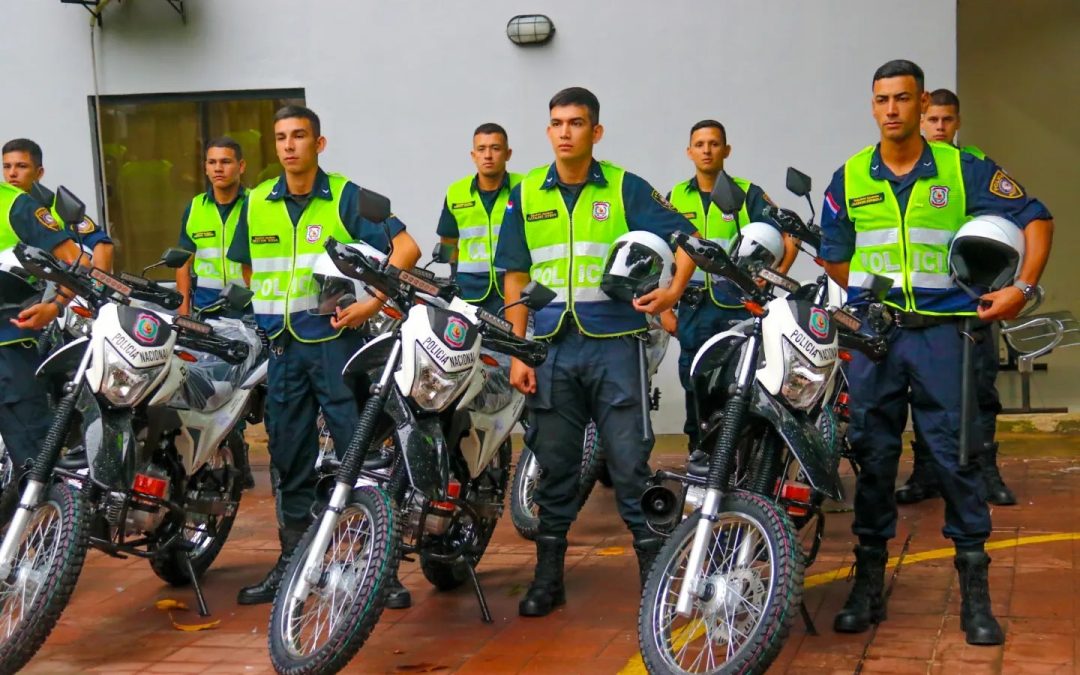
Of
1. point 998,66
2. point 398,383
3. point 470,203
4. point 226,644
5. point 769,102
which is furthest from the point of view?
point 998,66

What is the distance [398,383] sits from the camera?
5180mm

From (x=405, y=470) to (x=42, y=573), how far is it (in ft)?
4.22

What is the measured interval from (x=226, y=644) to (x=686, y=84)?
550cm

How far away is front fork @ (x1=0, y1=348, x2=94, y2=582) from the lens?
16.5 ft

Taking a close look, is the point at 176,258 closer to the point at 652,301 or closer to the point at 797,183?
the point at 652,301

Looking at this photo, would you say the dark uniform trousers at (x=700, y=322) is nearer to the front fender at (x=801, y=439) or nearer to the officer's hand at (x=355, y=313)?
the officer's hand at (x=355, y=313)

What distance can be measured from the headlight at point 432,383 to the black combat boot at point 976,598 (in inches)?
74.1

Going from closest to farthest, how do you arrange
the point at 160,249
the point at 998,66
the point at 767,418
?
the point at 767,418, the point at 160,249, the point at 998,66

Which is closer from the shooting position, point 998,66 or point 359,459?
point 359,459

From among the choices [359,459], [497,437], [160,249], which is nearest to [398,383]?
[359,459]

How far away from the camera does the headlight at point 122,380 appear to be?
213 inches

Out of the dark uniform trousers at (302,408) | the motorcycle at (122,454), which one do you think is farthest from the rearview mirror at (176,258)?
the dark uniform trousers at (302,408)

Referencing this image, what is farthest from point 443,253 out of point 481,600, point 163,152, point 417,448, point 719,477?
point 719,477

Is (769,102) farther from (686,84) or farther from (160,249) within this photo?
(160,249)
